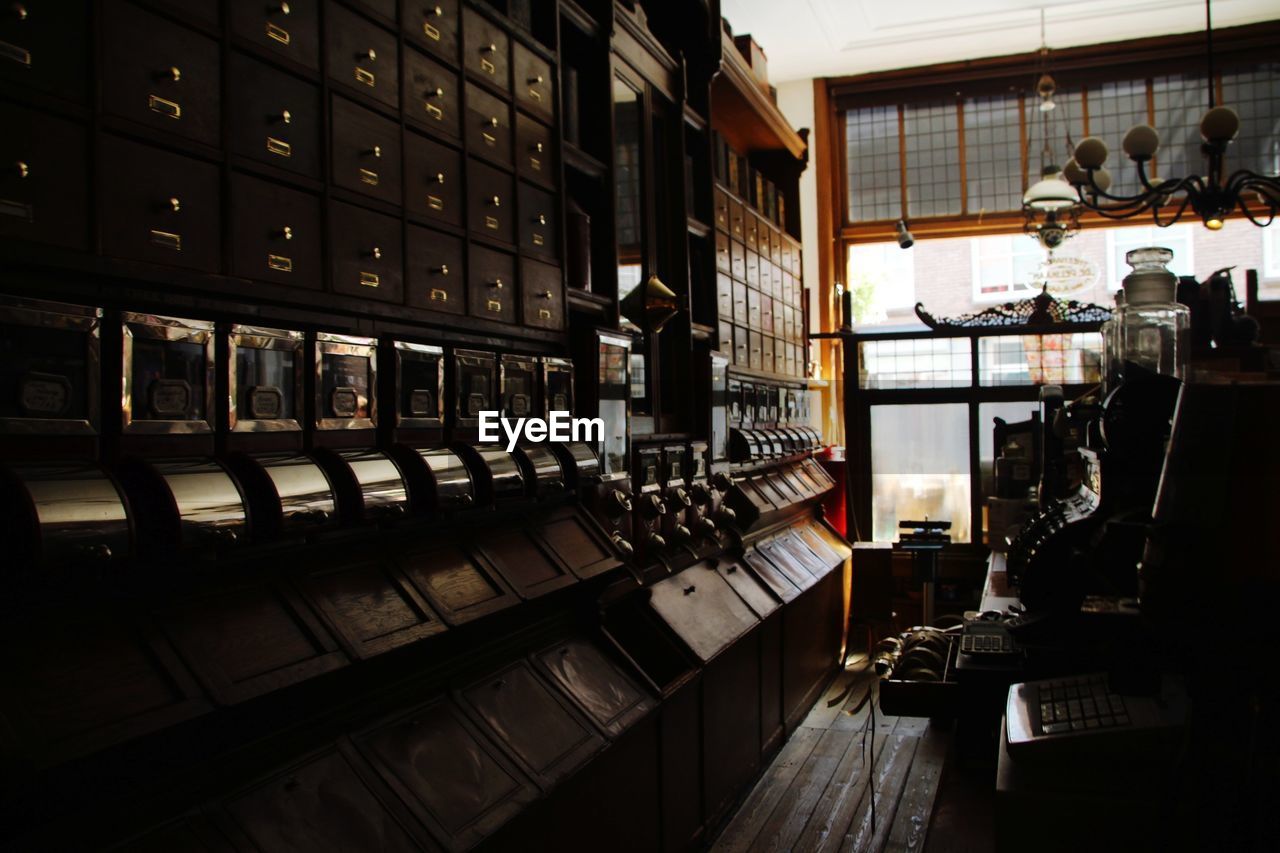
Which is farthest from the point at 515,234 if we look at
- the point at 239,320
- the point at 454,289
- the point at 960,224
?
the point at 960,224

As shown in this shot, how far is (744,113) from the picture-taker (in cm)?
641

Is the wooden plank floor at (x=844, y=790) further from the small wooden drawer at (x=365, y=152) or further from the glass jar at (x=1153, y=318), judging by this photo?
the small wooden drawer at (x=365, y=152)

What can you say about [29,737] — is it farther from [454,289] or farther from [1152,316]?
[1152,316]

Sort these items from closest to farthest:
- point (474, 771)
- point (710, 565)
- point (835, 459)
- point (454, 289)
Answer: point (474, 771), point (454, 289), point (710, 565), point (835, 459)

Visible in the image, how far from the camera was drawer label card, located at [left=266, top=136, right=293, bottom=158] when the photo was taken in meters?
2.02

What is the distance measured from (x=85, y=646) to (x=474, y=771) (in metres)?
0.95

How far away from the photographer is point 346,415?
223 cm

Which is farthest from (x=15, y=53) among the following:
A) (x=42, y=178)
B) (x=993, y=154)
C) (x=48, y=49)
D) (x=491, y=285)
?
(x=993, y=154)

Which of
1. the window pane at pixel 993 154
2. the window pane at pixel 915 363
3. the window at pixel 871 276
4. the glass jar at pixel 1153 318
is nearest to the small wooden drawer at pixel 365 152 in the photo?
the glass jar at pixel 1153 318

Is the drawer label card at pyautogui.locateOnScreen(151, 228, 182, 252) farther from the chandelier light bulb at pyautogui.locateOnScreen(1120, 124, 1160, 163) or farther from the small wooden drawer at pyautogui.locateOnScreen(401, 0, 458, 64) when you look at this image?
the chandelier light bulb at pyautogui.locateOnScreen(1120, 124, 1160, 163)

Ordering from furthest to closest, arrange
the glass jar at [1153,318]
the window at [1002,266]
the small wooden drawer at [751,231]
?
the window at [1002,266] → the small wooden drawer at [751,231] → the glass jar at [1153,318]

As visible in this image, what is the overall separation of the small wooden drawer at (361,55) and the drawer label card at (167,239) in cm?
64

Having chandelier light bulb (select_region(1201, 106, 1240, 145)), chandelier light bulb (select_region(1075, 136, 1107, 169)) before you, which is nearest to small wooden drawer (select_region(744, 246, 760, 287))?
chandelier light bulb (select_region(1075, 136, 1107, 169))

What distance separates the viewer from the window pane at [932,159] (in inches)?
362
